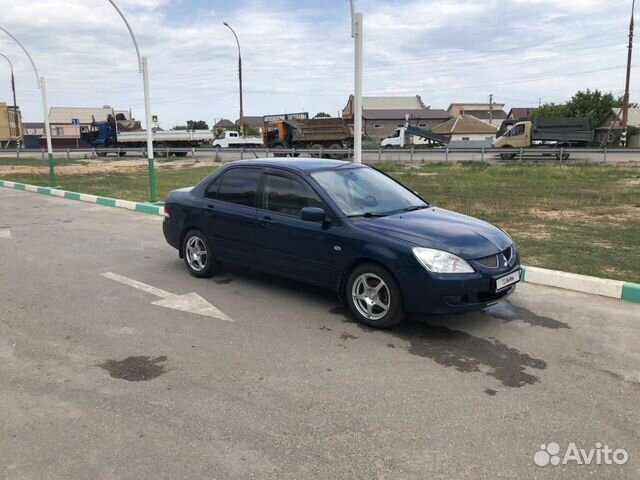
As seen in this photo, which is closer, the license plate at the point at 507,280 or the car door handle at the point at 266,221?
the license plate at the point at 507,280

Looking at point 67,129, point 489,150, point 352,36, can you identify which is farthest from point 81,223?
point 67,129

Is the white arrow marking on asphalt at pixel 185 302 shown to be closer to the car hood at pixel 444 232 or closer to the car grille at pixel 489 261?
the car hood at pixel 444 232

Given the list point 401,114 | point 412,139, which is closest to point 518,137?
point 412,139

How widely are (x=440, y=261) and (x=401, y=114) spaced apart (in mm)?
86527

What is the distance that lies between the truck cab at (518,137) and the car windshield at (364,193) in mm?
29629

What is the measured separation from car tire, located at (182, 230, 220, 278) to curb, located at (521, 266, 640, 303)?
379 centimetres

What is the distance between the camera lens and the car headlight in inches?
185

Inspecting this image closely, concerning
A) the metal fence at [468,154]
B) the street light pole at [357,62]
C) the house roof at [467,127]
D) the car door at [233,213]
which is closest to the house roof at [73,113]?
the house roof at [467,127]

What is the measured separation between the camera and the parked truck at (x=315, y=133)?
116 ft

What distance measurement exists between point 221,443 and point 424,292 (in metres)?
2.23

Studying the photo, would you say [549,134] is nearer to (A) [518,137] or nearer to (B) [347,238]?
(A) [518,137]

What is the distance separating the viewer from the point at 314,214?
530cm

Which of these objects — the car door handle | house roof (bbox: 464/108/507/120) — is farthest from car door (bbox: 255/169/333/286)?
house roof (bbox: 464/108/507/120)

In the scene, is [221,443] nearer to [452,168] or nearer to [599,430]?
[599,430]
